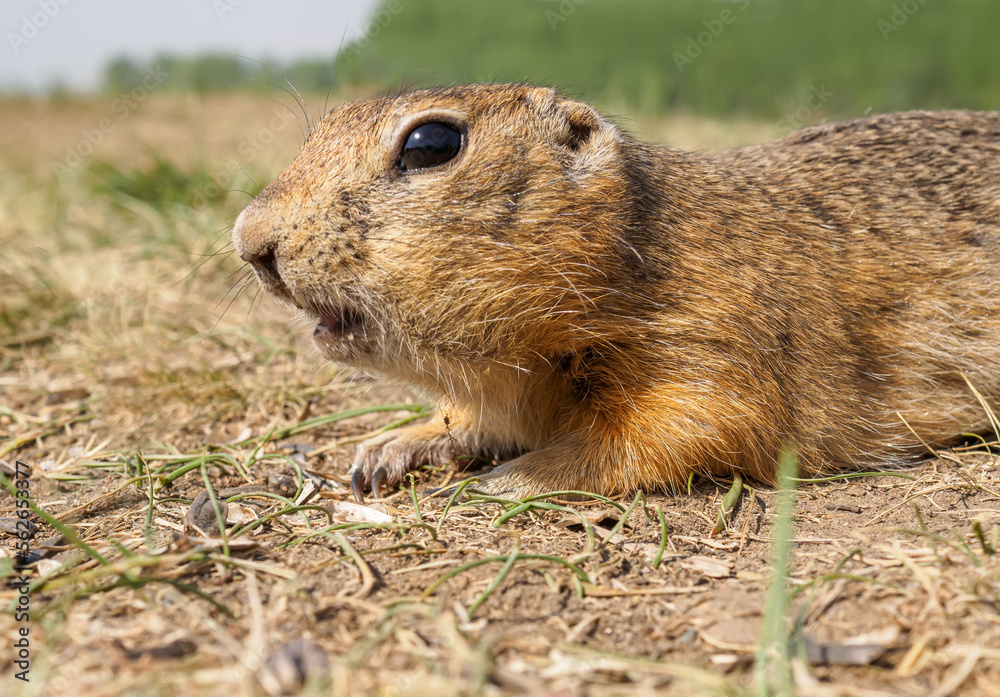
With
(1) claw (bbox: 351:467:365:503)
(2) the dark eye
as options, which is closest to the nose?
(2) the dark eye

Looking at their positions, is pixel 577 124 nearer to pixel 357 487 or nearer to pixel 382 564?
pixel 357 487

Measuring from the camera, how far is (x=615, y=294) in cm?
381

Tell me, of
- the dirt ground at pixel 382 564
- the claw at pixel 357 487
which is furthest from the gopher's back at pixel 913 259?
the claw at pixel 357 487

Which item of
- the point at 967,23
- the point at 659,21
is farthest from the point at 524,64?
the point at 967,23

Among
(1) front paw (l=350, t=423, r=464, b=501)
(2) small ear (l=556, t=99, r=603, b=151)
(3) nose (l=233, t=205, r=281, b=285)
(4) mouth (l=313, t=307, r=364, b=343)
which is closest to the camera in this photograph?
(3) nose (l=233, t=205, r=281, b=285)

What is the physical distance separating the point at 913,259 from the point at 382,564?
3484 millimetres

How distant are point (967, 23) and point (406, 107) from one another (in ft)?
53.9

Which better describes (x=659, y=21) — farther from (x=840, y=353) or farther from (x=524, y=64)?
(x=840, y=353)

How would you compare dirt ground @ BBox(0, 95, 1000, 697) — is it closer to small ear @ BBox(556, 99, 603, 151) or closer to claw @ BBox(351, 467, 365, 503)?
claw @ BBox(351, 467, 365, 503)

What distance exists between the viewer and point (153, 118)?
628 inches

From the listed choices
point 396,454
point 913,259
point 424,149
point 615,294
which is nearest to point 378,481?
point 396,454

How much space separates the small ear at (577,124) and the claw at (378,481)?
1.96 m

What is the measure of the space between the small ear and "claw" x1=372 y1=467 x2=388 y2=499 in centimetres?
196

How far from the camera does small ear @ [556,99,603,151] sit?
3994 mm
